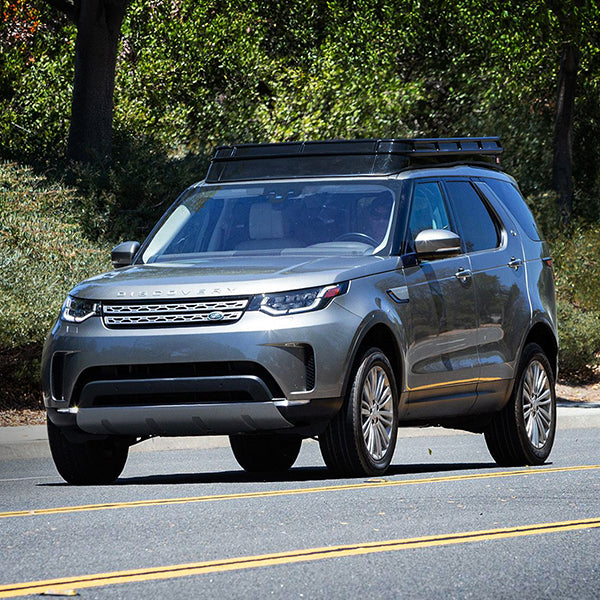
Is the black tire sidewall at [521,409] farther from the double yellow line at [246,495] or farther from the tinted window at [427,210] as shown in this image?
the tinted window at [427,210]

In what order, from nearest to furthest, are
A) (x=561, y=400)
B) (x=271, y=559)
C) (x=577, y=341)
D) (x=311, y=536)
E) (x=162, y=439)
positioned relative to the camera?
(x=271, y=559)
(x=311, y=536)
(x=162, y=439)
(x=561, y=400)
(x=577, y=341)

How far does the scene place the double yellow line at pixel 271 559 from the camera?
220 inches

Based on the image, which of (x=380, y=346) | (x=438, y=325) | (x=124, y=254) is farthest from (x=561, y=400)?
(x=124, y=254)

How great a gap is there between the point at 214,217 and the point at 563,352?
12.2 metres

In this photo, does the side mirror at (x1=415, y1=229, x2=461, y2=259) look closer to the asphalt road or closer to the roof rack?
the roof rack

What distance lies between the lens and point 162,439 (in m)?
13.8

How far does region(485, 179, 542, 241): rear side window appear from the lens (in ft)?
36.7

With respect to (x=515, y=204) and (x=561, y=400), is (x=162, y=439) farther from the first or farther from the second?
(x=561, y=400)

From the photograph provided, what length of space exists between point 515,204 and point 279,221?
259cm

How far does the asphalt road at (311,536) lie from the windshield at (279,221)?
162 centimetres

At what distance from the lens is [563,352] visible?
21188 millimetres

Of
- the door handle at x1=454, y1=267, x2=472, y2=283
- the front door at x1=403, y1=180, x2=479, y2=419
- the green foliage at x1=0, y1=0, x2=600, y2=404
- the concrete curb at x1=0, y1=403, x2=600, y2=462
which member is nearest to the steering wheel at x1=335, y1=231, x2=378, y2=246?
the front door at x1=403, y1=180, x2=479, y2=419

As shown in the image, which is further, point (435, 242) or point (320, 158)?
point (320, 158)

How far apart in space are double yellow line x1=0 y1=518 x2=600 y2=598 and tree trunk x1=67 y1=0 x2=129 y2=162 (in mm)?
15736
